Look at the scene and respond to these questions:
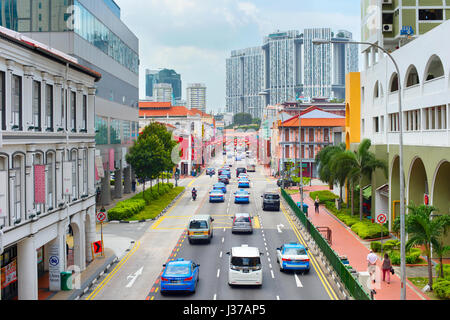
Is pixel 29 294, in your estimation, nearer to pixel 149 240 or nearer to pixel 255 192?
pixel 149 240

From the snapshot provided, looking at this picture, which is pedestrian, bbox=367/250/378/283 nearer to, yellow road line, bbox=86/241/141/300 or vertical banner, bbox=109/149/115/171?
yellow road line, bbox=86/241/141/300

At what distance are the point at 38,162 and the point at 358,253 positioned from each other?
779 inches

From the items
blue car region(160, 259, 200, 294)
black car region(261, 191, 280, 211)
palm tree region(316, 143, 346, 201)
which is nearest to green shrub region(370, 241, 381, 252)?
palm tree region(316, 143, 346, 201)

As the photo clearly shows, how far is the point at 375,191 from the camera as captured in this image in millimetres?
42562

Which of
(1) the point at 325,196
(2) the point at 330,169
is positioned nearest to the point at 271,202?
(2) the point at 330,169

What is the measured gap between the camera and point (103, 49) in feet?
154

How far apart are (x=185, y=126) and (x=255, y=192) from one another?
56272 mm

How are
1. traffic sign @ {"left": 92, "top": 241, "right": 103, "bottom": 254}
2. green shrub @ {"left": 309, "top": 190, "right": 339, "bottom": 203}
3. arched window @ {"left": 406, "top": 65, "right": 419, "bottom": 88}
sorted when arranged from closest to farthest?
traffic sign @ {"left": 92, "top": 241, "right": 103, "bottom": 254}
arched window @ {"left": 406, "top": 65, "right": 419, "bottom": 88}
green shrub @ {"left": 309, "top": 190, "right": 339, "bottom": 203}

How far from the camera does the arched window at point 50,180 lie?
76.0 ft

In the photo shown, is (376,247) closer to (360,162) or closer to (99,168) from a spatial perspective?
(360,162)

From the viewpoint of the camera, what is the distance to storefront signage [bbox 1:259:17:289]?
67.7 feet

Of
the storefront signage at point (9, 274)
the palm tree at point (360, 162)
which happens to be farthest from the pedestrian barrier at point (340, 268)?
the storefront signage at point (9, 274)

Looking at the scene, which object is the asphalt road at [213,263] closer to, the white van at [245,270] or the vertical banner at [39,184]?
the white van at [245,270]

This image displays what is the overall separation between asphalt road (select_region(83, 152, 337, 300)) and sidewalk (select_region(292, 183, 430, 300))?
2.27 m
